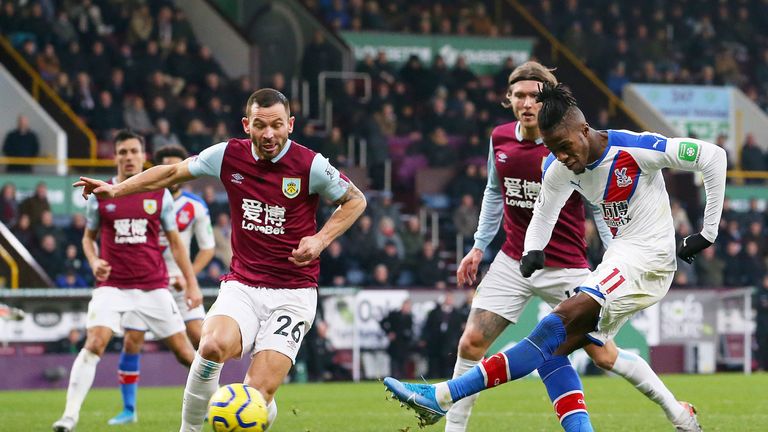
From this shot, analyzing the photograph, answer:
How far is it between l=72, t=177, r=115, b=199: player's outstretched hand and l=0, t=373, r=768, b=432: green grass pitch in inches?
126

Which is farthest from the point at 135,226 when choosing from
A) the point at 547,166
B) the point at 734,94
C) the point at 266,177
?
the point at 734,94

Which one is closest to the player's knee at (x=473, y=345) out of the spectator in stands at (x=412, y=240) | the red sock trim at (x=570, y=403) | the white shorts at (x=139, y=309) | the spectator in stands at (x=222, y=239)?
the red sock trim at (x=570, y=403)

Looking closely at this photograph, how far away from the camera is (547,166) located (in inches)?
307

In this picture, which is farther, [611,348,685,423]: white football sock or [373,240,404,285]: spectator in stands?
[373,240,404,285]: spectator in stands

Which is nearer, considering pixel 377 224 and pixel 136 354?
pixel 136 354

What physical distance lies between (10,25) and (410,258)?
8585 mm

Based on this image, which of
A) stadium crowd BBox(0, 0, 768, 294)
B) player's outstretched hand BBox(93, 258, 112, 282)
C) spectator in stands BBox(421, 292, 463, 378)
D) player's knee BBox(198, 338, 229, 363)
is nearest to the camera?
player's knee BBox(198, 338, 229, 363)

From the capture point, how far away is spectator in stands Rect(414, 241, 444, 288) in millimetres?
21781

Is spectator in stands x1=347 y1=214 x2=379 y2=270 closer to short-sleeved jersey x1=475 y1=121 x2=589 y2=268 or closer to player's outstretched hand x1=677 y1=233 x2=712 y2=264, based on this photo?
short-sleeved jersey x1=475 y1=121 x2=589 y2=268

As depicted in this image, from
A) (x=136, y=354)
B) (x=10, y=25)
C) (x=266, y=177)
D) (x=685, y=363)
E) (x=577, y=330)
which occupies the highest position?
(x=10, y=25)

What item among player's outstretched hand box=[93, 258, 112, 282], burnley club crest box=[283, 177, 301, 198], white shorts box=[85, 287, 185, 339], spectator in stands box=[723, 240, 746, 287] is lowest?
spectator in stands box=[723, 240, 746, 287]

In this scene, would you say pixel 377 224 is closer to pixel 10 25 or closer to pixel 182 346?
pixel 10 25

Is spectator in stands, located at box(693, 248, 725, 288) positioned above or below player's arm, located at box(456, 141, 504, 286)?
below

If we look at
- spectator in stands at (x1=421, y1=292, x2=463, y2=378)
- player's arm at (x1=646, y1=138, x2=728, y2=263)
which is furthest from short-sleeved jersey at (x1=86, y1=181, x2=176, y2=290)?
spectator in stands at (x1=421, y1=292, x2=463, y2=378)
